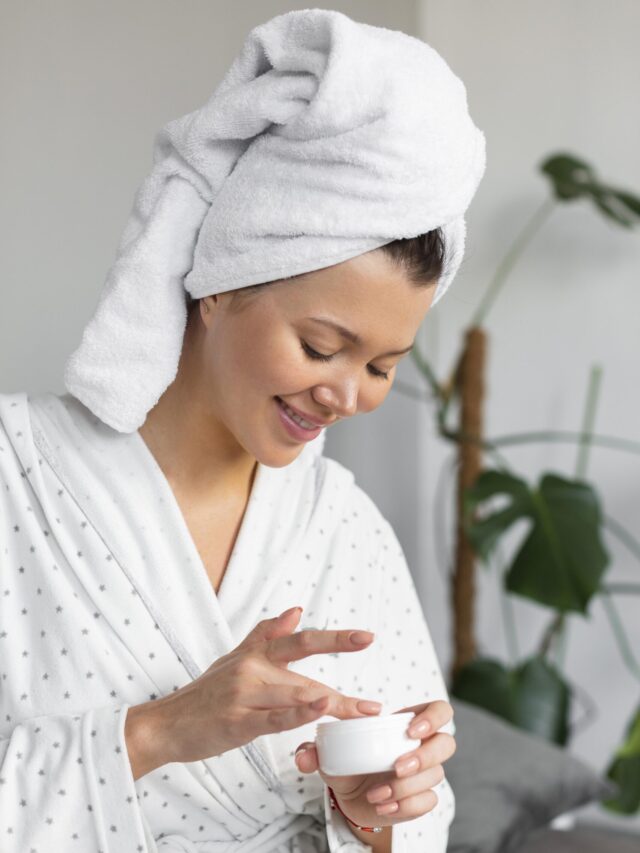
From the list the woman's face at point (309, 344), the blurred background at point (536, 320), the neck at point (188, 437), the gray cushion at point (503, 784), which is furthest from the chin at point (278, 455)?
the blurred background at point (536, 320)

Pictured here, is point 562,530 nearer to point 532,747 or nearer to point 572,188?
point 532,747

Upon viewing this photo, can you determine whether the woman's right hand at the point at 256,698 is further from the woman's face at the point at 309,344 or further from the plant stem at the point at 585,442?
the plant stem at the point at 585,442

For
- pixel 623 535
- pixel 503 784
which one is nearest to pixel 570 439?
pixel 623 535

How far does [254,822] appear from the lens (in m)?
1.29

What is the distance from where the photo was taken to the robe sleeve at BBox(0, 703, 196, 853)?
1112 millimetres

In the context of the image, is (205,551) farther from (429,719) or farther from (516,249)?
(516,249)

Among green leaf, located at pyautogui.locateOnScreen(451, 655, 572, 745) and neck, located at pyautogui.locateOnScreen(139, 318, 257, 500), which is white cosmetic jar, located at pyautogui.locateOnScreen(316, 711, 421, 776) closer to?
neck, located at pyautogui.locateOnScreen(139, 318, 257, 500)

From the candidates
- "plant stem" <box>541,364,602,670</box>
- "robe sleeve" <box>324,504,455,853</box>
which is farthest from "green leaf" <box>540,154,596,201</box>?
"robe sleeve" <box>324,504,455,853</box>

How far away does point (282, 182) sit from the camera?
117 cm

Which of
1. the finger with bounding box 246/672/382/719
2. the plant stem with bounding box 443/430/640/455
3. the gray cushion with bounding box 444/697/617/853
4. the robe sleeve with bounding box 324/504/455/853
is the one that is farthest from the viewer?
the plant stem with bounding box 443/430/640/455

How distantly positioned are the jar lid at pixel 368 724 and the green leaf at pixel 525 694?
167 centimetres

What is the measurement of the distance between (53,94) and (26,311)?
0.34 meters

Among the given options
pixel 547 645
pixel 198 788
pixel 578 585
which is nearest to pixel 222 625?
pixel 198 788

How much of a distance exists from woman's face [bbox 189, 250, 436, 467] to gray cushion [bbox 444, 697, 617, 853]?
2.82 ft
